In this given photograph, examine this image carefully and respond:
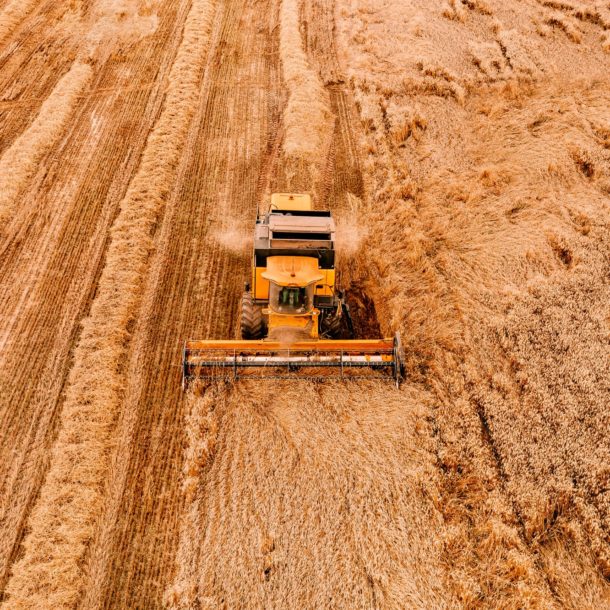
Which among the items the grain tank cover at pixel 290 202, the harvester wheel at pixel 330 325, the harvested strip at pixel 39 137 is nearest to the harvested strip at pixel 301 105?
the grain tank cover at pixel 290 202

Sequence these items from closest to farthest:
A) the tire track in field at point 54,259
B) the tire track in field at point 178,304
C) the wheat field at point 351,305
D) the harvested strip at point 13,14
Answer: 1. the wheat field at point 351,305
2. the tire track in field at point 178,304
3. the tire track in field at point 54,259
4. the harvested strip at point 13,14

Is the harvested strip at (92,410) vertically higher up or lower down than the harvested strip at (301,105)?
lower down

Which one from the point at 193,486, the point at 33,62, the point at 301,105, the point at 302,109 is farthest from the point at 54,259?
the point at 33,62

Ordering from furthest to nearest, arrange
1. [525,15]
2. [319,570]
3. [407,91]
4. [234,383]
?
[525,15], [407,91], [234,383], [319,570]

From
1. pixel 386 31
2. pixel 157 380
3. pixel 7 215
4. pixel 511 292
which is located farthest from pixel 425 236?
pixel 386 31

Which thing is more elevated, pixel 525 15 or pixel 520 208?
pixel 525 15

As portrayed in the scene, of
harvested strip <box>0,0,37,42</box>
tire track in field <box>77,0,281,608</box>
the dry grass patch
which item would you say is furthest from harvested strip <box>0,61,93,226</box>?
the dry grass patch

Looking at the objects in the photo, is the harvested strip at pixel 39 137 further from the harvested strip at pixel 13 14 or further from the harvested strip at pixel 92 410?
the harvested strip at pixel 13 14

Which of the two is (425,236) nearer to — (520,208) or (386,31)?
(520,208)
